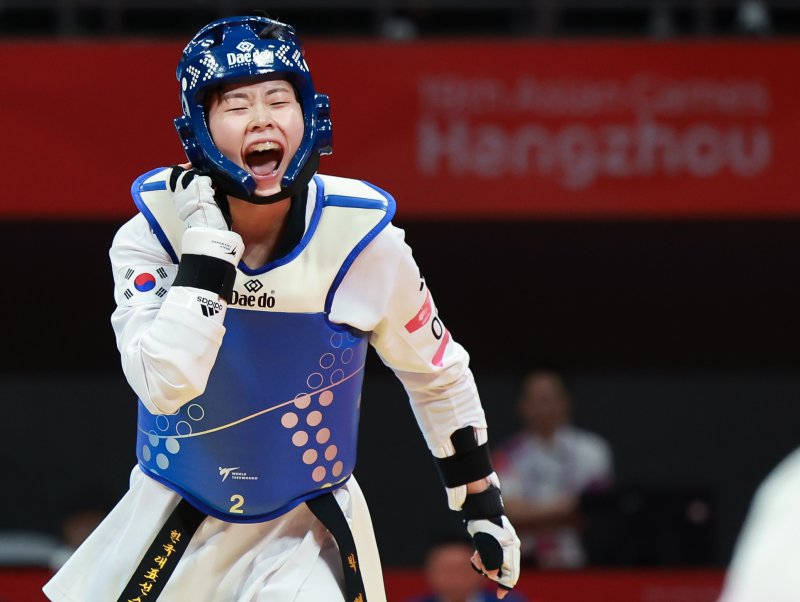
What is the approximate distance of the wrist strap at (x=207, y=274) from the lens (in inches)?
119

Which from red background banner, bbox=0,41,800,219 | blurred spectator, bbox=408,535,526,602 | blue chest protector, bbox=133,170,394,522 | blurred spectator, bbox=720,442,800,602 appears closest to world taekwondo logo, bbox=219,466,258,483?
blue chest protector, bbox=133,170,394,522

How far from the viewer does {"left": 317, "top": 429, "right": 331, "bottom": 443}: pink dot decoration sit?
336 centimetres

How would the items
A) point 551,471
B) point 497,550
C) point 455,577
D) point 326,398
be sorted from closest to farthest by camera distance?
1. point 326,398
2. point 497,550
3. point 455,577
4. point 551,471

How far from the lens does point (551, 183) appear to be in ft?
23.7

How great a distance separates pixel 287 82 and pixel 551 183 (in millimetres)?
4000

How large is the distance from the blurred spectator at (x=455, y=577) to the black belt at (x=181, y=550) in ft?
8.54

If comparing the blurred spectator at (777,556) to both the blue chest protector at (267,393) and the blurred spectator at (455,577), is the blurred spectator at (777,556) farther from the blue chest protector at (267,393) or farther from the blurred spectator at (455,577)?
the blurred spectator at (455,577)

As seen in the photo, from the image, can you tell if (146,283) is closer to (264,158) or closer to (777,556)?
(264,158)

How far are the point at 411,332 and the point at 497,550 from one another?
0.65m

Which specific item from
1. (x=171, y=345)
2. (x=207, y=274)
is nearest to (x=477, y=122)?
(x=207, y=274)

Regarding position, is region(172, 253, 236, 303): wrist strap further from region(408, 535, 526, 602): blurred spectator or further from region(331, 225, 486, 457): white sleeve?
region(408, 535, 526, 602): blurred spectator

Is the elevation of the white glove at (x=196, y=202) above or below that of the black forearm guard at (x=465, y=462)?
above

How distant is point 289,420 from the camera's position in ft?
10.9

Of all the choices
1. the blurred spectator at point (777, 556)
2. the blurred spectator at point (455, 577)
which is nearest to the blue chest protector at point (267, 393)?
the blurred spectator at point (777, 556)
